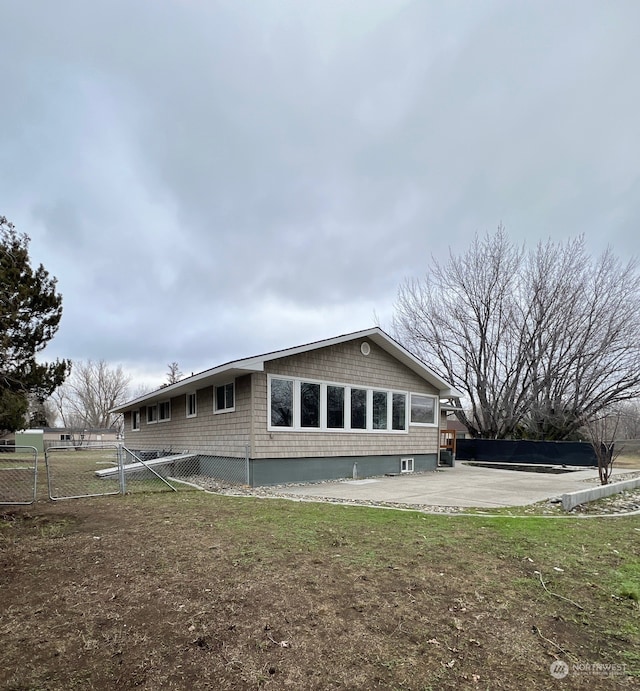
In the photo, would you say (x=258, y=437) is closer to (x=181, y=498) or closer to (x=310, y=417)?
(x=310, y=417)

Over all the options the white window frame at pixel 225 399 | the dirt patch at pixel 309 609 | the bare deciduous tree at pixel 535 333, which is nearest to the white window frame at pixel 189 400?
the white window frame at pixel 225 399

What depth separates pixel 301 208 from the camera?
48.8 feet

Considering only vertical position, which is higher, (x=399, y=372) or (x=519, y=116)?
(x=519, y=116)

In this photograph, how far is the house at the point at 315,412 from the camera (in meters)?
10.8

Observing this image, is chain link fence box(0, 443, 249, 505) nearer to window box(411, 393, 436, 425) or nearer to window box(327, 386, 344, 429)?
window box(327, 386, 344, 429)

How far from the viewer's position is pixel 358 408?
512 inches

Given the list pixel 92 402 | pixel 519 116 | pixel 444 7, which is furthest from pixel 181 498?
pixel 92 402

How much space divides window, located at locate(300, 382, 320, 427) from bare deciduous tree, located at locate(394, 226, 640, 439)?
597 inches

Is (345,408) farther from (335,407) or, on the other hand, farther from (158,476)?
(158,476)

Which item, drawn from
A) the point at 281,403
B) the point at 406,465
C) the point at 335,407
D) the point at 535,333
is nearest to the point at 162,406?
the point at 281,403

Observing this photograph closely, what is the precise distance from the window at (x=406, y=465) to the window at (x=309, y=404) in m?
3.93

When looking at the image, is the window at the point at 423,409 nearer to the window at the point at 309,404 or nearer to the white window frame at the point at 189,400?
the window at the point at 309,404

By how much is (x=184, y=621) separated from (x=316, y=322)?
2642 centimetres

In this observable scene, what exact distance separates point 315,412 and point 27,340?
30.1 feet
